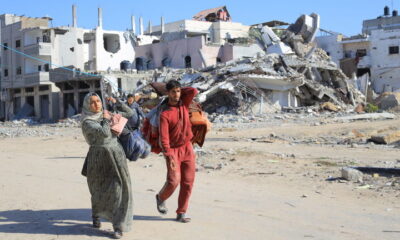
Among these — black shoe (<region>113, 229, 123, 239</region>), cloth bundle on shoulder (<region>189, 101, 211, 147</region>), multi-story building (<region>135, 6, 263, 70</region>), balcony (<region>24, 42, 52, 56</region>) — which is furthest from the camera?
balcony (<region>24, 42, 52, 56</region>)

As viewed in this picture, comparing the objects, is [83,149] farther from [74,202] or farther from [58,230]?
[58,230]

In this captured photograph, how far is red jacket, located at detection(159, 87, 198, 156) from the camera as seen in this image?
4.90 metres

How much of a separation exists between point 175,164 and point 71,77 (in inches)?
1382

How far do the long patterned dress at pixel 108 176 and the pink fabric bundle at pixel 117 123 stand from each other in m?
0.05

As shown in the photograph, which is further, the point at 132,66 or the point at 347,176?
the point at 132,66

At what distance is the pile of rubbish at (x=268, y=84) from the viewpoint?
3197cm

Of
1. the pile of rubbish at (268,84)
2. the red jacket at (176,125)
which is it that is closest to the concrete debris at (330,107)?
the pile of rubbish at (268,84)

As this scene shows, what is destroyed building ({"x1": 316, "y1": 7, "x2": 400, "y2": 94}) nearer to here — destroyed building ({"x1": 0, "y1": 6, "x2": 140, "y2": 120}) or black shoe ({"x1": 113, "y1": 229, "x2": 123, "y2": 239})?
destroyed building ({"x1": 0, "y1": 6, "x2": 140, "y2": 120})

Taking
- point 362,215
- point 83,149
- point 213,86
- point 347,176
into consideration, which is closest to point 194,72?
point 213,86

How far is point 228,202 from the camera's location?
6316 millimetres

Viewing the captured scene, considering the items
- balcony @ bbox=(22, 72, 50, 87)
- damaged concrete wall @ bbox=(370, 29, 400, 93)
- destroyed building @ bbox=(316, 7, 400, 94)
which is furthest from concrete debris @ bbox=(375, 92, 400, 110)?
balcony @ bbox=(22, 72, 50, 87)

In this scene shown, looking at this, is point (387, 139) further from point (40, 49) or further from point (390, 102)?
point (40, 49)

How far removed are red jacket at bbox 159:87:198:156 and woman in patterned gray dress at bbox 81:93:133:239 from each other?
0.53 meters

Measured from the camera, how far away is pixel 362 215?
18.5ft
